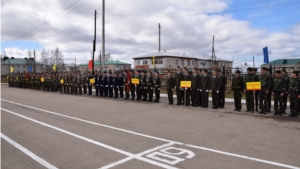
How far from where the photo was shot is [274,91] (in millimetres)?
10688

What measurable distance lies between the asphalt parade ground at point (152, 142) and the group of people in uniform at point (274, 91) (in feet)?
2.26

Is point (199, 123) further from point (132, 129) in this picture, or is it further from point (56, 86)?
point (56, 86)

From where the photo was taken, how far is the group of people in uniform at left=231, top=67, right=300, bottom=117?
396 inches

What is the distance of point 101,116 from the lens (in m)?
10.6

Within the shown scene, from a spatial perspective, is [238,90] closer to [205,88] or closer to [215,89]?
[215,89]

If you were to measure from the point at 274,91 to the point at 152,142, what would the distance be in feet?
21.9

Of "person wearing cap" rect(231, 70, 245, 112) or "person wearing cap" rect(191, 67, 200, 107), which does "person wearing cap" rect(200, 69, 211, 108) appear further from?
"person wearing cap" rect(231, 70, 245, 112)

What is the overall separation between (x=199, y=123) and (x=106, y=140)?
3.63m

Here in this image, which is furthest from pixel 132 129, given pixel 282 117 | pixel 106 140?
pixel 282 117

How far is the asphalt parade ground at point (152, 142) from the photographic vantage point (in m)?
5.16

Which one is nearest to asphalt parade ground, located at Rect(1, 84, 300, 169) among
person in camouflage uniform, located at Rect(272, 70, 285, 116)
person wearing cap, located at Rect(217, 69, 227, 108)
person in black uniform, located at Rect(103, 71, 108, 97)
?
person in camouflage uniform, located at Rect(272, 70, 285, 116)

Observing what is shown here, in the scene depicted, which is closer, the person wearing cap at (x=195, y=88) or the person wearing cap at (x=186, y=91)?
the person wearing cap at (x=195, y=88)

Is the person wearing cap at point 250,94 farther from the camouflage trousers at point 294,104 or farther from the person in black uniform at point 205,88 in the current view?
the person in black uniform at point 205,88

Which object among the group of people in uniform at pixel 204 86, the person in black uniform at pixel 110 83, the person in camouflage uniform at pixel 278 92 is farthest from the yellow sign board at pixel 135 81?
the person in camouflage uniform at pixel 278 92
